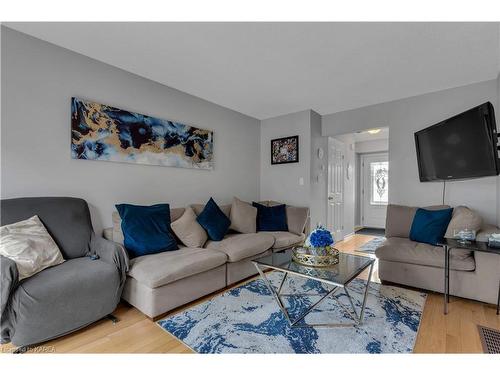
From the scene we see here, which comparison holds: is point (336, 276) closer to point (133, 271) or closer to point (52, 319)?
point (133, 271)

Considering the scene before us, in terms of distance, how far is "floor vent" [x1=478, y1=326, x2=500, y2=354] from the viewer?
155 centimetres

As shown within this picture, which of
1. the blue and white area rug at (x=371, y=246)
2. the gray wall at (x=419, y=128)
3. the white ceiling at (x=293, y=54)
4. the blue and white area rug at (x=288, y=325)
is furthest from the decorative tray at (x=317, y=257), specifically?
the blue and white area rug at (x=371, y=246)

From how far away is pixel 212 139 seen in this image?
3.58 meters

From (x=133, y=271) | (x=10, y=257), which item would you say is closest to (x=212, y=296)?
(x=133, y=271)

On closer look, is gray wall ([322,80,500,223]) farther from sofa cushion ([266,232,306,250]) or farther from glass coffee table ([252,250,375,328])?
glass coffee table ([252,250,375,328])

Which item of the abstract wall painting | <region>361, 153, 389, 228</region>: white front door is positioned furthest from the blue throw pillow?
<region>361, 153, 389, 228</region>: white front door

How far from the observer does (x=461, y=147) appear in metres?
2.42

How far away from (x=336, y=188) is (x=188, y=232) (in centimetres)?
330

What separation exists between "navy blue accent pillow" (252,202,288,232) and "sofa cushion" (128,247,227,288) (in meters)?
1.18

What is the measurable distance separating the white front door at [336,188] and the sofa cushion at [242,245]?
1998 mm

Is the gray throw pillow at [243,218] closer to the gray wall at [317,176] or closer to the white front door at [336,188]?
the gray wall at [317,176]

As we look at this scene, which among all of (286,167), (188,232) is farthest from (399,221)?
(188,232)

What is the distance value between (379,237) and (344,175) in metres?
1.57

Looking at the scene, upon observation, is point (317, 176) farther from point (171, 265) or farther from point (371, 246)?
point (171, 265)
